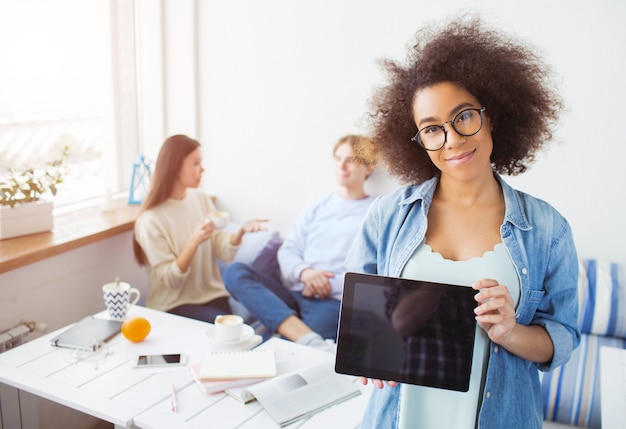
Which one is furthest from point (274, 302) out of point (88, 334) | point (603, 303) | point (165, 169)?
point (603, 303)

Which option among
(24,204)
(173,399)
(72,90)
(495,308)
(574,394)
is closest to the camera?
(495,308)

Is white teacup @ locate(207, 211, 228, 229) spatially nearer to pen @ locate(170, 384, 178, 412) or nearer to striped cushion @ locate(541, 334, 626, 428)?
pen @ locate(170, 384, 178, 412)

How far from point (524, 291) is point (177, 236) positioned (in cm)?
170

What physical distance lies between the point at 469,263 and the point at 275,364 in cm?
70

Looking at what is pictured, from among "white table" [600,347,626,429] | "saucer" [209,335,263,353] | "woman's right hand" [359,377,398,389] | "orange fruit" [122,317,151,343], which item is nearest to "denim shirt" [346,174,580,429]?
"woman's right hand" [359,377,398,389]

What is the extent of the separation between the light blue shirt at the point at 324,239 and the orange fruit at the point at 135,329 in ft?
3.22

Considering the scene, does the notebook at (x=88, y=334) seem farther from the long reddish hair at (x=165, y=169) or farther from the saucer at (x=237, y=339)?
the long reddish hair at (x=165, y=169)

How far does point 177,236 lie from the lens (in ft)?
8.29

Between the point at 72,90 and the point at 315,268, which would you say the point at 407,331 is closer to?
the point at 315,268

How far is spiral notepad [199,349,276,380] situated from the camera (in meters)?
1.55

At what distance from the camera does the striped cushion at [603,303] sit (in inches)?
90.0

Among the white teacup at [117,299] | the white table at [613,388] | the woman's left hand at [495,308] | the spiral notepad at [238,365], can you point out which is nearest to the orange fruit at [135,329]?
the white teacup at [117,299]

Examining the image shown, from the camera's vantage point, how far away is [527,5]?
7.98 ft

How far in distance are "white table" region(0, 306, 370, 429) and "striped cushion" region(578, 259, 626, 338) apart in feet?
3.94
